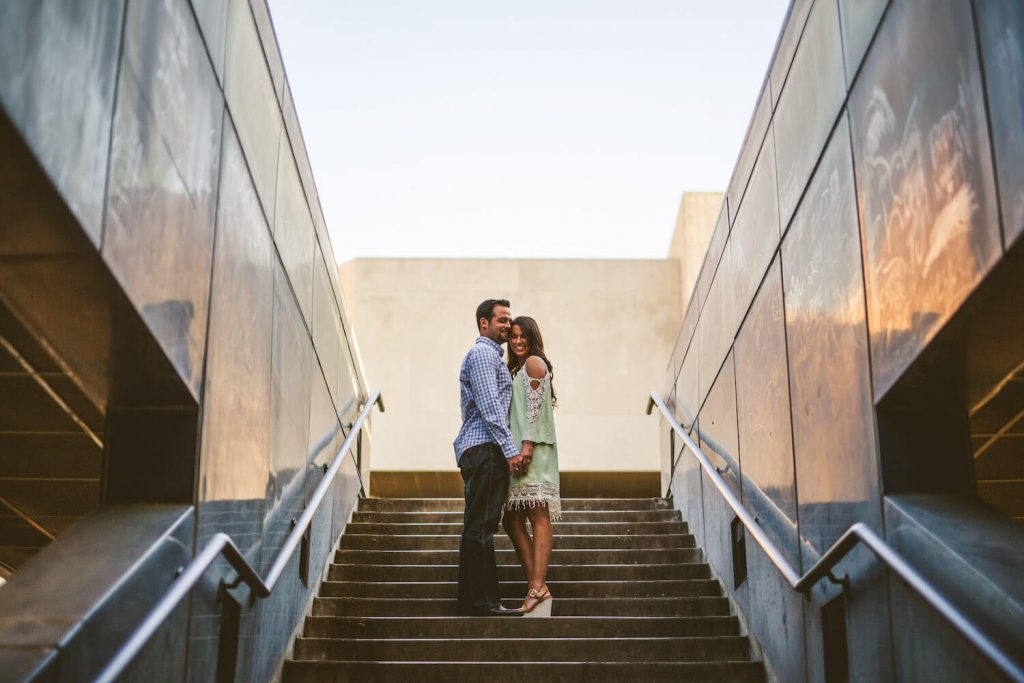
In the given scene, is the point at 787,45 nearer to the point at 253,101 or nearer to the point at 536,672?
the point at 253,101

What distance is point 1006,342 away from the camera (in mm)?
3547

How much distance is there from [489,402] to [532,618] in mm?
1209

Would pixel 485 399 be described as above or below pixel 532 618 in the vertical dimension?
above

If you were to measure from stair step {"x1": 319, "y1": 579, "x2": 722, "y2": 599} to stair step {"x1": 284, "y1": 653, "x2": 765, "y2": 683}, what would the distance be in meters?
1.31

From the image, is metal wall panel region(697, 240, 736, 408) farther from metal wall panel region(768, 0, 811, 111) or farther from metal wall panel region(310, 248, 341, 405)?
metal wall panel region(310, 248, 341, 405)

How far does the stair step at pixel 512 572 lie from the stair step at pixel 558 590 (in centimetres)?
17

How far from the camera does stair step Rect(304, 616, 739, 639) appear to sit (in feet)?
19.9

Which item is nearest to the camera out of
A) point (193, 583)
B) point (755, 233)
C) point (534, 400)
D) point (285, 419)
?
point (193, 583)

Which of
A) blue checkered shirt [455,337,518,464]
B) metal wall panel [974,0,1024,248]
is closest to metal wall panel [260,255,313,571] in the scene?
blue checkered shirt [455,337,518,464]

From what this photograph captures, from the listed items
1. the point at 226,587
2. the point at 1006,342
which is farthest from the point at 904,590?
the point at 226,587

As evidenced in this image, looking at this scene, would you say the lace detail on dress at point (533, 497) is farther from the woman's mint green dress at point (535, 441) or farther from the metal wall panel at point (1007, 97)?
the metal wall panel at point (1007, 97)

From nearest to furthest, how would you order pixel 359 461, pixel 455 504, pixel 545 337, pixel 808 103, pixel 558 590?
pixel 808 103
pixel 558 590
pixel 455 504
pixel 359 461
pixel 545 337

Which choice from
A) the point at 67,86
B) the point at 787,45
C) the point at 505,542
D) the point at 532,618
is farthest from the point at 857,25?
the point at 505,542

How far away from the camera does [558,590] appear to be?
22.5ft
